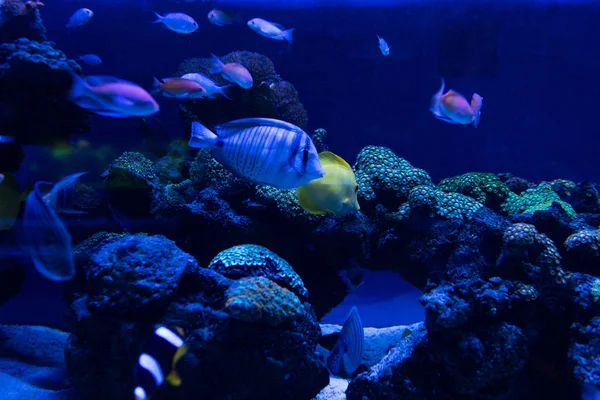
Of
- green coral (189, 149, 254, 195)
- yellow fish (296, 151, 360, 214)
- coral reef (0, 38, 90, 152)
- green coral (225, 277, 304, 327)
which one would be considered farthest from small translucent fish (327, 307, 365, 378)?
coral reef (0, 38, 90, 152)

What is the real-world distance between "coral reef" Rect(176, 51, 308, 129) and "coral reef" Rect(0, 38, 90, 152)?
1.92 metres

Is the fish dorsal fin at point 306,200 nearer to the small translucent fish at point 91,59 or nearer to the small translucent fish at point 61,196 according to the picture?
the small translucent fish at point 61,196

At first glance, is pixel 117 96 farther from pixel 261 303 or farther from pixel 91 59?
pixel 91 59

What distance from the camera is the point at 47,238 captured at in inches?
86.6

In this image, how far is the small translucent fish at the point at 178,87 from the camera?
3.99m

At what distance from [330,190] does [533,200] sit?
10.3 ft

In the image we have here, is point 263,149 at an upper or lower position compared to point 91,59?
upper

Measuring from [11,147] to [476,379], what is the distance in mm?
4687

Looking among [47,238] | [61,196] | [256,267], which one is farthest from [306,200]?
[61,196]

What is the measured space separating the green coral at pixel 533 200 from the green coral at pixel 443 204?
71 centimetres

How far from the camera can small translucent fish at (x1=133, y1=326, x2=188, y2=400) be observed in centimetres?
169

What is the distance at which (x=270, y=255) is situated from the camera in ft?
11.4

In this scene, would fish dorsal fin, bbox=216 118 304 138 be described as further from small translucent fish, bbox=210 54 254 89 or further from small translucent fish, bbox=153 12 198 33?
small translucent fish, bbox=153 12 198 33

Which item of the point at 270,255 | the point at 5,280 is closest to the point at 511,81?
the point at 270,255
